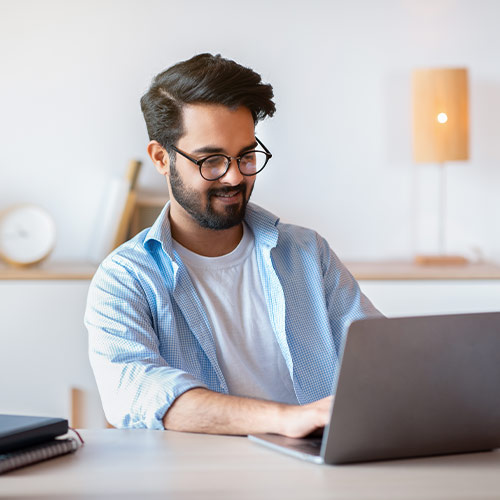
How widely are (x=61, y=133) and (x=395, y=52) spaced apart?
1390 millimetres

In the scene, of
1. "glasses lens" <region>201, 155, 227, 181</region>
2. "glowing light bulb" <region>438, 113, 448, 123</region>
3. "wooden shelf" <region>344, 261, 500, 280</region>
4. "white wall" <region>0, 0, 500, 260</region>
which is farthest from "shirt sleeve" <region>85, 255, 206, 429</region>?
"glowing light bulb" <region>438, 113, 448, 123</region>

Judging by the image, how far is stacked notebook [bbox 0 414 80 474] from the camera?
120 cm

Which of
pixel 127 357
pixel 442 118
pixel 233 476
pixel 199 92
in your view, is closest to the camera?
pixel 233 476

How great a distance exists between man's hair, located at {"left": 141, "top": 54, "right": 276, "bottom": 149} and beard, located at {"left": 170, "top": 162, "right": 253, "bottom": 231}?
0.14 meters

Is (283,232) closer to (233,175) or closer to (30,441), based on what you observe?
(233,175)

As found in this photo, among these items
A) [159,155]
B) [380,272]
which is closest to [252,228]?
[159,155]

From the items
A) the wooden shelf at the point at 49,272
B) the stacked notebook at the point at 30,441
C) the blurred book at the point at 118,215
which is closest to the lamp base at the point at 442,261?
the blurred book at the point at 118,215

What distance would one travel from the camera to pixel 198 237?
1.94 meters

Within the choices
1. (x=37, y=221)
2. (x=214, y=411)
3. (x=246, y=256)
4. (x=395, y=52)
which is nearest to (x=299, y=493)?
(x=214, y=411)

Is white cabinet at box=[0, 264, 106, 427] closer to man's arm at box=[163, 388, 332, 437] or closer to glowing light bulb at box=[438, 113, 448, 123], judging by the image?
glowing light bulb at box=[438, 113, 448, 123]

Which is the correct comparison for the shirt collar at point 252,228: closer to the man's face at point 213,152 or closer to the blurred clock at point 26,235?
the man's face at point 213,152

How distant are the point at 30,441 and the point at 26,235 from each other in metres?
2.06

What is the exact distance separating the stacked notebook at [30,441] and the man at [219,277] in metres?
0.28

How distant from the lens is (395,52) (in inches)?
133
